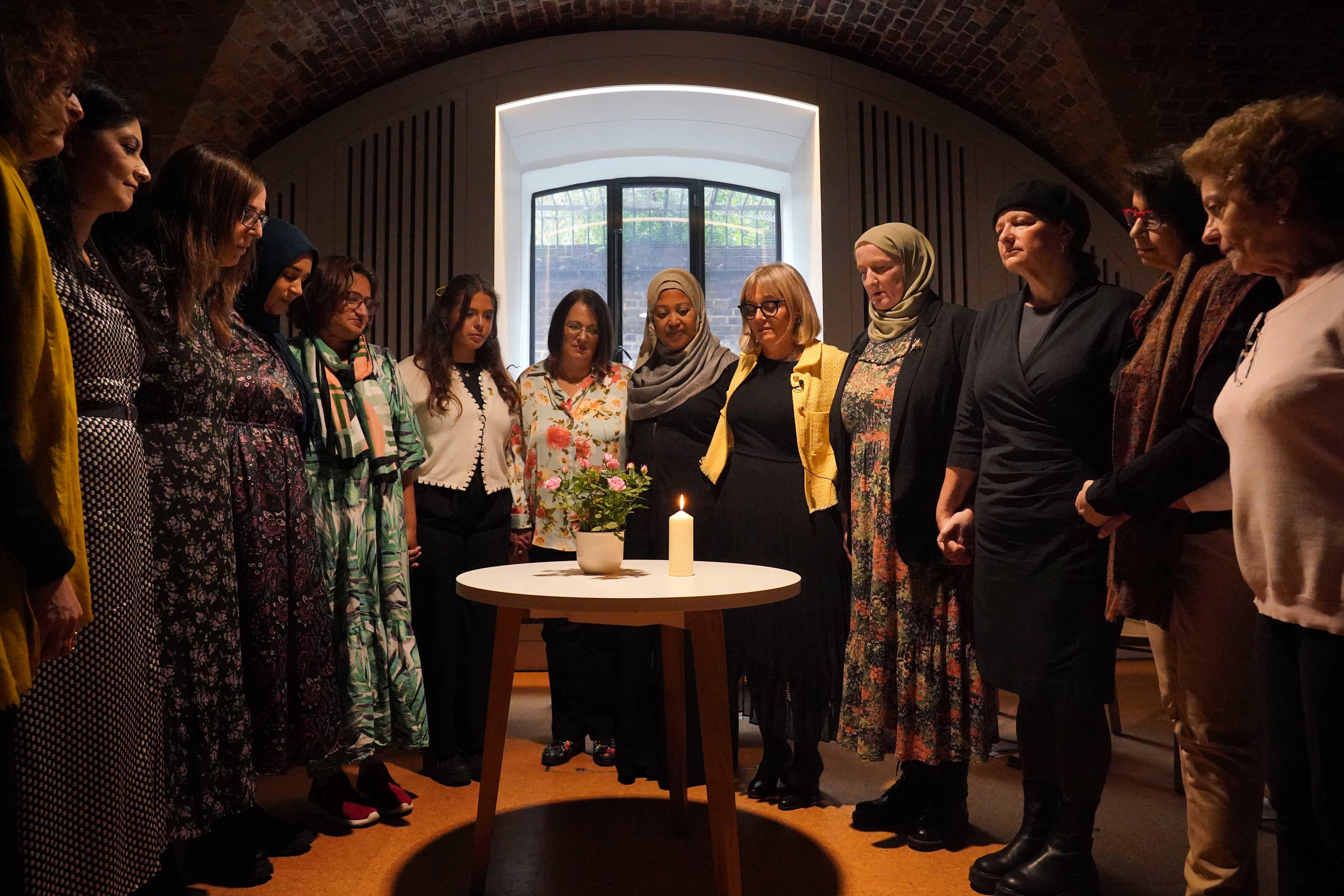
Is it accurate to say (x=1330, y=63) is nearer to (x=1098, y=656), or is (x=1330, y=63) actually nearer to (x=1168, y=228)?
(x=1168, y=228)

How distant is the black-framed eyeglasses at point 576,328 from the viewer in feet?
10.3

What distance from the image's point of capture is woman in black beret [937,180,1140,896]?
1.85 metres

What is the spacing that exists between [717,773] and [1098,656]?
83 centimetres

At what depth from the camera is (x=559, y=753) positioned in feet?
10.2

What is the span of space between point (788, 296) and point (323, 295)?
141 centimetres

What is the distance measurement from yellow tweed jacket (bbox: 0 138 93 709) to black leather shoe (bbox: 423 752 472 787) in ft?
5.91

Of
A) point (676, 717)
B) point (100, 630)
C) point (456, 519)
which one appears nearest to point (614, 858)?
point (676, 717)

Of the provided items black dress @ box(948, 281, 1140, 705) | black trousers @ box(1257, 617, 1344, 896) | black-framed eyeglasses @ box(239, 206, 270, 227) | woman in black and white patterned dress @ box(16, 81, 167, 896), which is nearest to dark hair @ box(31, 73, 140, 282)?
woman in black and white patterned dress @ box(16, 81, 167, 896)

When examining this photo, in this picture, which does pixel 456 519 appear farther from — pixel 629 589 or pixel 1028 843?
pixel 1028 843

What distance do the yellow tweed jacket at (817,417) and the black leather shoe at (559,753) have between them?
1311 mm

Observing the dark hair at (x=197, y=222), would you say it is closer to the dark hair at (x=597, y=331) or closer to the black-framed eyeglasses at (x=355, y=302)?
the black-framed eyeglasses at (x=355, y=302)

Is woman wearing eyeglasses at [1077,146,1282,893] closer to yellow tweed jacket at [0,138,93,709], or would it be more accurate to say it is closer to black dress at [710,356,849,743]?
black dress at [710,356,849,743]

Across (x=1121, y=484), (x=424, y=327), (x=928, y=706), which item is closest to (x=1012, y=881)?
(x=928, y=706)

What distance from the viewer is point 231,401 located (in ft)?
6.68
